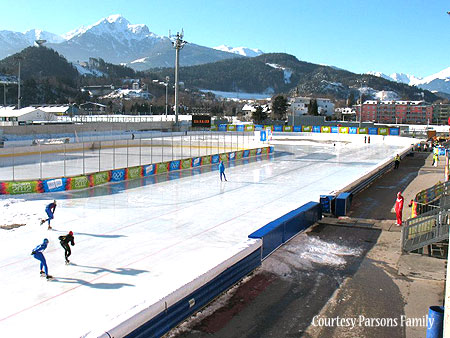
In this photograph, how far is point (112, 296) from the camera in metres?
9.58

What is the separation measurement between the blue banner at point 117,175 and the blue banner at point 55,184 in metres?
3.42

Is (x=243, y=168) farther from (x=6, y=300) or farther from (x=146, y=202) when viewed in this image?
(x=6, y=300)

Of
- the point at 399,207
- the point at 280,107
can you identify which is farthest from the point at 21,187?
the point at 280,107

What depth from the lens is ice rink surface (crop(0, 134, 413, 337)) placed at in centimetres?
894

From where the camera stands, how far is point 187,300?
8.70m

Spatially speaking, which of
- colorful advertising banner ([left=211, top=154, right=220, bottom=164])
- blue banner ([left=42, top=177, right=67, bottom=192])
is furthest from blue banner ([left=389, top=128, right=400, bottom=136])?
blue banner ([left=42, top=177, right=67, bottom=192])

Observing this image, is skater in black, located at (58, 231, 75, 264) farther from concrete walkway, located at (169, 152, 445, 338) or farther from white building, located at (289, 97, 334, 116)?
white building, located at (289, 97, 334, 116)

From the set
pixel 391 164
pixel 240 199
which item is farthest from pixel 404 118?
pixel 240 199

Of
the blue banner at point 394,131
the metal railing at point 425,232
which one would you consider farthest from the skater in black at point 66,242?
the blue banner at point 394,131

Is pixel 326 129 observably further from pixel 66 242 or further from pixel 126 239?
pixel 66 242

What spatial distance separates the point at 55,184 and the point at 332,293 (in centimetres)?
1681

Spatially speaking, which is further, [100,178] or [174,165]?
[174,165]

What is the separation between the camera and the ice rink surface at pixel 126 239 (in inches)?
352

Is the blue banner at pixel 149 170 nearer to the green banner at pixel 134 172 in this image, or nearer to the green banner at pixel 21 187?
the green banner at pixel 134 172
